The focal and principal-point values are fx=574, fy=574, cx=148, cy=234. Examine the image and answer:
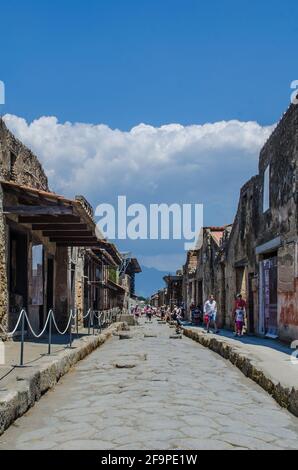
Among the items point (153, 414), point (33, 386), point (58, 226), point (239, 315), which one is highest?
point (58, 226)

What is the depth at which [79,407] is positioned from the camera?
656cm

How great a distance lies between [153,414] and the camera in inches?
236

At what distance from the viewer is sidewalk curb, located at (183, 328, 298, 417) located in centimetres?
667

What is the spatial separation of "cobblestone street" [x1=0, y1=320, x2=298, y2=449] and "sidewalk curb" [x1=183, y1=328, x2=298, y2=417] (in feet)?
0.36

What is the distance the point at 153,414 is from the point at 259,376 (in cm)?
309

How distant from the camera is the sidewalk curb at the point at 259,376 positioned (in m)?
6.67

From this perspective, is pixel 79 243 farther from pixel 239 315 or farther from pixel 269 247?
pixel 269 247

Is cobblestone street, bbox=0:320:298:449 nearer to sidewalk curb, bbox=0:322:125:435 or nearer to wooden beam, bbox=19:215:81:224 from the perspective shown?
sidewalk curb, bbox=0:322:125:435

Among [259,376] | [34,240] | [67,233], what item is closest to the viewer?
[259,376]

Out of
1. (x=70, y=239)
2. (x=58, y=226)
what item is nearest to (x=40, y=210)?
(x=58, y=226)

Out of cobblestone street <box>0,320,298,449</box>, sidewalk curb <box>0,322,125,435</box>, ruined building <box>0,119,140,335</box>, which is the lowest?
cobblestone street <box>0,320,298,449</box>

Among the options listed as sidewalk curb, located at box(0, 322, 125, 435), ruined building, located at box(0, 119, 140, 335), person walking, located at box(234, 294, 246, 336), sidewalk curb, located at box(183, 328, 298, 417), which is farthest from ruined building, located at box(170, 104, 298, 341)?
sidewalk curb, located at box(0, 322, 125, 435)

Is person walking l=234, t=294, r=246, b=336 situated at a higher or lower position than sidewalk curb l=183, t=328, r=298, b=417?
higher
